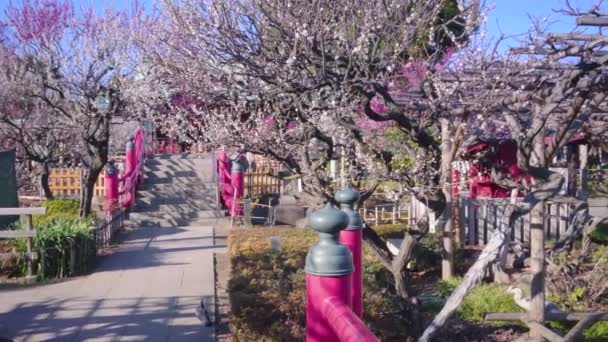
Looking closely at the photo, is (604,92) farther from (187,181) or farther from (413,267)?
(187,181)

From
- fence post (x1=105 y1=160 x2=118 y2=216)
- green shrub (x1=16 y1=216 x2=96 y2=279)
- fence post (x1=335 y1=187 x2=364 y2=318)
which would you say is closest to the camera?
fence post (x1=335 y1=187 x2=364 y2=318)

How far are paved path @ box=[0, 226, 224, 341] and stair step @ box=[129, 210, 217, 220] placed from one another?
383cm

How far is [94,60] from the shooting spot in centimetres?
1550

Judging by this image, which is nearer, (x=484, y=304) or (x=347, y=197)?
(x=347, y=197)

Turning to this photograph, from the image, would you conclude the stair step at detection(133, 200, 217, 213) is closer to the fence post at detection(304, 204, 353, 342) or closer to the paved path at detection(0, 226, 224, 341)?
the paved path at detection(0, 226, 224, 341)

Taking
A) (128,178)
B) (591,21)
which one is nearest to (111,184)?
(128,178)

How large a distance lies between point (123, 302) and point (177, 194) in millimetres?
8984

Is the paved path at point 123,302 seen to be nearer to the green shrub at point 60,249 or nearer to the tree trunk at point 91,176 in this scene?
the green shrub at point 60,249

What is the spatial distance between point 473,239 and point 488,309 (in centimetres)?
391

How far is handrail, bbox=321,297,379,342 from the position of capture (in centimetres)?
215

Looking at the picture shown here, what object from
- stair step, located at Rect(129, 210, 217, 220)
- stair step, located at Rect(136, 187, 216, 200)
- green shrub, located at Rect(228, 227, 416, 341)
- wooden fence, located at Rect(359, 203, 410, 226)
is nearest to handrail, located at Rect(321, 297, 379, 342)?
→ green shrub, located at Rect(228, 227, 416, 341)

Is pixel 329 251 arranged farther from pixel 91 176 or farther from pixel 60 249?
pixel 91 176

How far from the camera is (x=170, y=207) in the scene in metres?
15.9

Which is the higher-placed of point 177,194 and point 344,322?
point 344,322
